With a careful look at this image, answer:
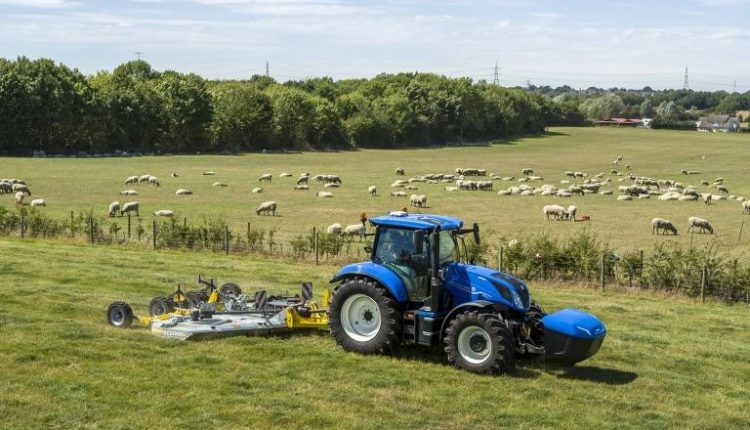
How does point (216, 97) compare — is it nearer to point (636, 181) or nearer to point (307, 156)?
point (307, 156)

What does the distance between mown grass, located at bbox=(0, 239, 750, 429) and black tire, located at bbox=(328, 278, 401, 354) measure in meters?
0.29

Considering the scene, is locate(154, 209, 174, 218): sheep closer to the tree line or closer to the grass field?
the grass field

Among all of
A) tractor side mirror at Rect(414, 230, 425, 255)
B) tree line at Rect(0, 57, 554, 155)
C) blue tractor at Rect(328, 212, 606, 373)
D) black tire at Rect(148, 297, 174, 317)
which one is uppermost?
tree line at Rect(0, 57, 554, 155)

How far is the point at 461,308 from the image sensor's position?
45.9ft

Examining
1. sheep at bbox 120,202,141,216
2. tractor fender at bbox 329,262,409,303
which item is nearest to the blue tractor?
tractor fender at bbox 329,262,409,303

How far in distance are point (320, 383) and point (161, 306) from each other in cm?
487

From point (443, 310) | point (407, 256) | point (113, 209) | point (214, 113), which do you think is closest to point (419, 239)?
point (407, 256)

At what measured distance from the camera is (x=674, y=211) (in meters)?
53.6

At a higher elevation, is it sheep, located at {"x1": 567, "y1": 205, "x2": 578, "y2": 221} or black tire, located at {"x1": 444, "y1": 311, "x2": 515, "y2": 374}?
black tire, located at {"x1": 444, "y1": 311, "x2": 515, "y2": 374}

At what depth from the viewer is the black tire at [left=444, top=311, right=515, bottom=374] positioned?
13461 millimetres

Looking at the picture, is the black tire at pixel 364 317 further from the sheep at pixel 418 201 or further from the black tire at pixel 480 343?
the sheep at pixel 418 201

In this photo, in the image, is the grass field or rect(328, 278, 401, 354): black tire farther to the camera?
the grass field

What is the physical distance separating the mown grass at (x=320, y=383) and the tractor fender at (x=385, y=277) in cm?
113

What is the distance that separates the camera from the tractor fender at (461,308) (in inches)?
542
